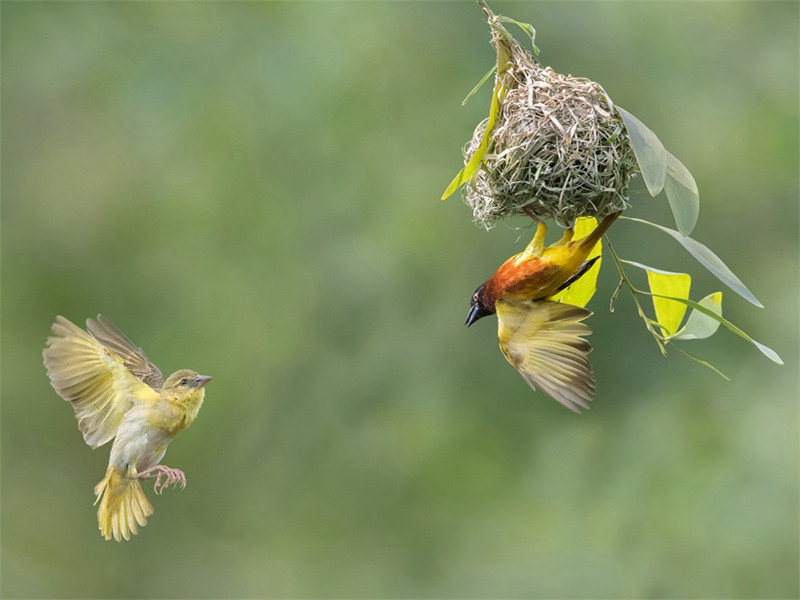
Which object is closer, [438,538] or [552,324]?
Answer: [552,324]

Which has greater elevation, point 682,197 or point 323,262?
point 323,262

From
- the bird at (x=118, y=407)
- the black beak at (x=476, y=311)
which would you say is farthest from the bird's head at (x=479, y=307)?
the bird at (x=118, y=407)

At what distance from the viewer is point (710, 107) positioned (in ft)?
22.1

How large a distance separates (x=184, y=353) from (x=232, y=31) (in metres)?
2.18

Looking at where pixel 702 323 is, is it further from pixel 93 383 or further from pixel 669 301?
pixel 93 383

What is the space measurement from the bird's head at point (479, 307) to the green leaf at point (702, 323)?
0.49 metres

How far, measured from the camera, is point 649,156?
2.18 m

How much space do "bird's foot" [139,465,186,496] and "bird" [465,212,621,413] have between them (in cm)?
80

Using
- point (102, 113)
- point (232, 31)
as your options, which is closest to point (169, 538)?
point (102, 113)

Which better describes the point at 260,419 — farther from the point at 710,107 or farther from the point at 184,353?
the point at 710,107

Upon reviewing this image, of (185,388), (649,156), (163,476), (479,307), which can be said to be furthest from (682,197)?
(163,476)

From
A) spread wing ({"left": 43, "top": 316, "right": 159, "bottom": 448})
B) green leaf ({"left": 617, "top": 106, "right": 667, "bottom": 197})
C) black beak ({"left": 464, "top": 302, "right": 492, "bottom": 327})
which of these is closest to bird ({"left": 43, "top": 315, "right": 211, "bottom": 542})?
spread wing ({"left": 43, "top": 316, "right": 159, "bottom": 448})

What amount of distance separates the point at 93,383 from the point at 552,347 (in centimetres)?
110

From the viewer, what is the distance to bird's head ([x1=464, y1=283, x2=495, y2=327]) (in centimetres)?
284
